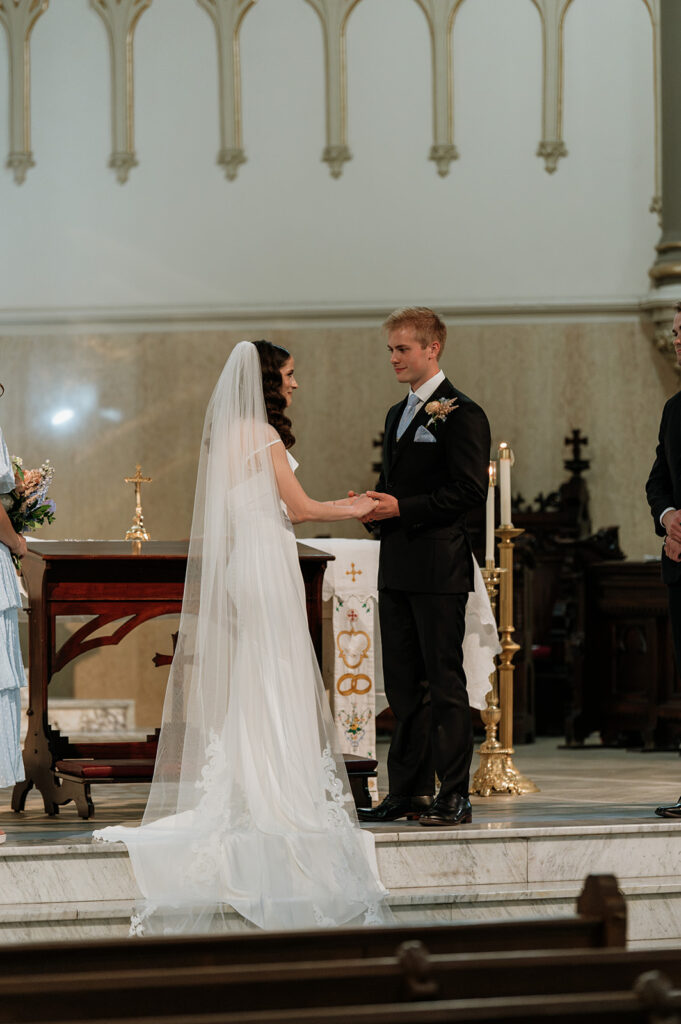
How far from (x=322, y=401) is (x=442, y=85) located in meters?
2.20

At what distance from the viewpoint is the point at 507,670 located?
5.73 metres

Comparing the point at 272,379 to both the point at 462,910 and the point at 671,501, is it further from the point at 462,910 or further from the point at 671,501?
the point at 462,910

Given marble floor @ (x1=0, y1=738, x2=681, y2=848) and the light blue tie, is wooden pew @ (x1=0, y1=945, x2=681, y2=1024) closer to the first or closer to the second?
marble floor @ (x1=0, y1=738, x2=681, y2=848)

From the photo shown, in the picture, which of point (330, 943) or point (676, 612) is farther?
point (676, 612)

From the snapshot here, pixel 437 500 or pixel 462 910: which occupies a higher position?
pixel 437 500

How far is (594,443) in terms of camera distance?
9055 millimetres

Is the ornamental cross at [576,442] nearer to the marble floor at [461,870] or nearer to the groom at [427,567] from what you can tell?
the marble floor at [461,870]

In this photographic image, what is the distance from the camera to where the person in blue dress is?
4.45 meters

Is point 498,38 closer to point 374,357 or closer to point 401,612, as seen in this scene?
point 374,357

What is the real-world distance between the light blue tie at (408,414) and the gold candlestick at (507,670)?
3.42ft

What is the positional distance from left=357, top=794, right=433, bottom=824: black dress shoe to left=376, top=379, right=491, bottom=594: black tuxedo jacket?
73 cm

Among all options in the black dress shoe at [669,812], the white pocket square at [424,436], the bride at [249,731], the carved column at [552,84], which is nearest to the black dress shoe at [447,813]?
the bride at [249,731]

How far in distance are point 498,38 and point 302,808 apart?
642cm

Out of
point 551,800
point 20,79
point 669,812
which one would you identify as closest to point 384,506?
point 669,812
